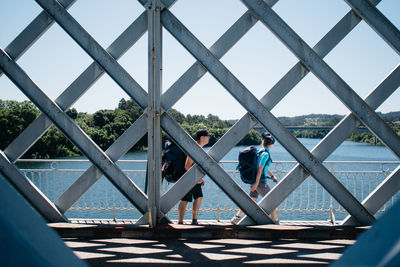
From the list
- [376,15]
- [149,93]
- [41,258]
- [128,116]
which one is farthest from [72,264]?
[128,116]

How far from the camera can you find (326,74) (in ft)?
12.5

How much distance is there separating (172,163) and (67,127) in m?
1.53

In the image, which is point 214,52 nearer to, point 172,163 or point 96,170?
point 172,163

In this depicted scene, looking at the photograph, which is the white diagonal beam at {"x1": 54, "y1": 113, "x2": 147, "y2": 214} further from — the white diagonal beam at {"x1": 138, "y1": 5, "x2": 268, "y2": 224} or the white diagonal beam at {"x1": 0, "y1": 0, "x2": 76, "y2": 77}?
the white diagonal beam at {"x1": 0, "y1": 0, "x2": 76, "y2": 77}

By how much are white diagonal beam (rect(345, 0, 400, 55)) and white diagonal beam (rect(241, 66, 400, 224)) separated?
36 cm

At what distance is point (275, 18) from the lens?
3.77m

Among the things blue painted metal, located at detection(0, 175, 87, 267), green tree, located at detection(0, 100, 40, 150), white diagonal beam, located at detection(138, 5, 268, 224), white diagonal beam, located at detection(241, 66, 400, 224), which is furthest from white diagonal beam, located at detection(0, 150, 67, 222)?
green tree, located at detection(0, 100, 40, 150)

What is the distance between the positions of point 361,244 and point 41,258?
57cm

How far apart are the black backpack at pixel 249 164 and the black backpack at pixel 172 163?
1.01m

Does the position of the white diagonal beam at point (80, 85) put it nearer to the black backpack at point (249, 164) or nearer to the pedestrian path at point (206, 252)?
the pedestrian path at point (206, 252)

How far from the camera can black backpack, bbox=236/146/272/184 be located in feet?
16.0

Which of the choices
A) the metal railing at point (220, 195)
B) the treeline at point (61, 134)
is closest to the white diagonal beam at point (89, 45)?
the metal railing at point (220, 195)

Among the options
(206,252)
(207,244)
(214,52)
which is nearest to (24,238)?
(206,252)

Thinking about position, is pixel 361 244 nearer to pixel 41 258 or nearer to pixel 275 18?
pixel 41 258
